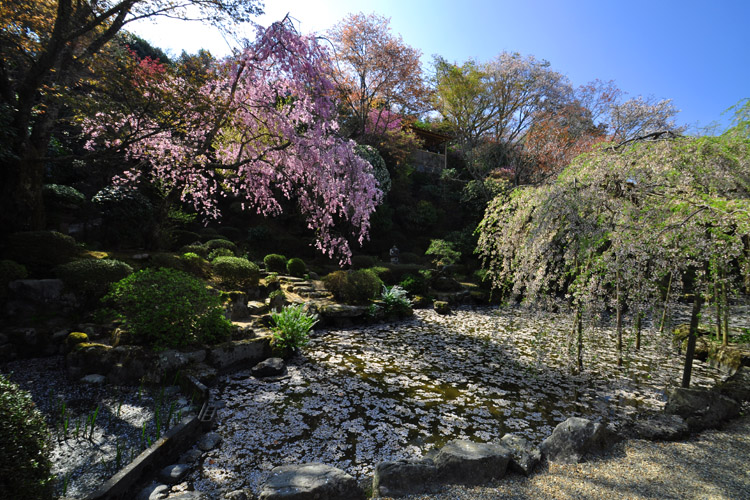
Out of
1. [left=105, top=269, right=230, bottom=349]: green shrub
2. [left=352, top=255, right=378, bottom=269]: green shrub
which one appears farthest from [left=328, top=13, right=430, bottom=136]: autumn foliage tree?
[left=105, top=269, right=230, bottom=349]: green shrub

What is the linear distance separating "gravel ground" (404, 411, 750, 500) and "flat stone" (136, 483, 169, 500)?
237cm

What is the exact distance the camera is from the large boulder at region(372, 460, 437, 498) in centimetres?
304

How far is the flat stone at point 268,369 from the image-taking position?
20.4 ft

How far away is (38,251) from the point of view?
23.5 feet

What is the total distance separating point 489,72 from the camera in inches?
906

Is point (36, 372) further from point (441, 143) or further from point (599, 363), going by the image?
point (441, 143)

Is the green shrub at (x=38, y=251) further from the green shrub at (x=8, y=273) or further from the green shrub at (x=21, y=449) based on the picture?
the green shrub at (x=21, y=449)

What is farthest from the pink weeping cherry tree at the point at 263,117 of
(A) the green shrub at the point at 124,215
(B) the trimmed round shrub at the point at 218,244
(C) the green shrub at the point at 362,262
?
(C) the green shrub at the point at 362,262

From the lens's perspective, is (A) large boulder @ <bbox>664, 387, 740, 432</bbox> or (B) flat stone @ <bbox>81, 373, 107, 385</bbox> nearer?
(A) large boulder @ <bbox>664, 387, 740, 432</bbox>

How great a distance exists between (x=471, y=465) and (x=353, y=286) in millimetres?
8044

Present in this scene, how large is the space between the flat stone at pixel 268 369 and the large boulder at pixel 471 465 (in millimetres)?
3793

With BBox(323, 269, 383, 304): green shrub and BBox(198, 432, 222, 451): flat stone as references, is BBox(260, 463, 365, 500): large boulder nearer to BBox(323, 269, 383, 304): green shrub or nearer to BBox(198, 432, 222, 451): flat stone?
BBox(198, 432, 222, 451): flat stone

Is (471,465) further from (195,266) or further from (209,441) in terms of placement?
(195,266)

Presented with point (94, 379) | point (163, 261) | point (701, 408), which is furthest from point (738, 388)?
point (163, 261)
